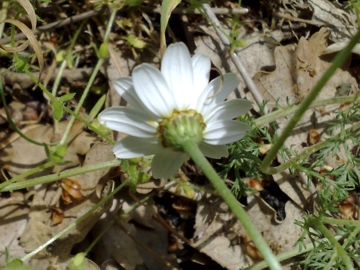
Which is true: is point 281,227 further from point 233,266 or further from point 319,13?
point 319,13

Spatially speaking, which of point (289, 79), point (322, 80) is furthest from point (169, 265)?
point (322, 80)

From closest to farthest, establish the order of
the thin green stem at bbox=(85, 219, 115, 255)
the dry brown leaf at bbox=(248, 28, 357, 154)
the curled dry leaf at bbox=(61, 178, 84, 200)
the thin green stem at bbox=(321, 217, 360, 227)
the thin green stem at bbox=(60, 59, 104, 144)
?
the thin green stem at bbox=(321, 217, 360, 227) → the thin green stem at bbox=(85, 219, 115, 255) → the thin green stem at bbox=(60, 59, 104, 144) → the curled dry leaf at bbox=(61, 178, 84, 200) → the dry brown leaf at bbox=(248, 28, 357, 154)

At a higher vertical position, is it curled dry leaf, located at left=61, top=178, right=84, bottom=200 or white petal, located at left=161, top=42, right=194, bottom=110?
white petal, located at left=161, top=42, right=194, bottom=110

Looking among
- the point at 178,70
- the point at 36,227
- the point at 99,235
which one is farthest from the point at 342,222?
the point at 36,227

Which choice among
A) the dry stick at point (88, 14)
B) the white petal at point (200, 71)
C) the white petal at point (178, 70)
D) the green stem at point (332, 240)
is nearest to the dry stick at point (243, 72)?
the dry stick at point (88, 14)

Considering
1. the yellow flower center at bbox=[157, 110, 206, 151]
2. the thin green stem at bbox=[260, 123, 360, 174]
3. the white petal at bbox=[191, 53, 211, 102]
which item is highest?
the white petal at bbox=[191, 53, 211, 102]

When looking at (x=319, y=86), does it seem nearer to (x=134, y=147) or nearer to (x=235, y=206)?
(x=235, y=206)

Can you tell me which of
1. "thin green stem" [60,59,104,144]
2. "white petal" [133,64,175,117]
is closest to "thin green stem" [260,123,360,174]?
"white petal" [133,64,175,117]

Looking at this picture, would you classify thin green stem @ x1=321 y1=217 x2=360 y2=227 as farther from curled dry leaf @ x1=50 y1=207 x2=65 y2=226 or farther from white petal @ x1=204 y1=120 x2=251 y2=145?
curled dry leaf @ x1=50 y1=207 x2=65 y2=226
